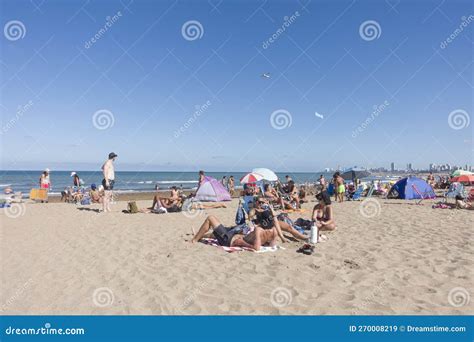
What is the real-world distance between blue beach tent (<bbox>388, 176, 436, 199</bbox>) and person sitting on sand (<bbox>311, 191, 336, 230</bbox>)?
11.4 meters

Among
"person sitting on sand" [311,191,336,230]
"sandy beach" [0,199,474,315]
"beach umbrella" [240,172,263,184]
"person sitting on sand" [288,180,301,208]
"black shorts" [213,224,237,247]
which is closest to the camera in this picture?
"sandy beach" [0,199,474,315]

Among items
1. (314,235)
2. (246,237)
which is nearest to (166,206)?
(246,237)

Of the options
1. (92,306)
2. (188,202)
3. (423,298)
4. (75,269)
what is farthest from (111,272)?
(188,202)

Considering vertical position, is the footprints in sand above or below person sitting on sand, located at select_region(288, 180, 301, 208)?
below

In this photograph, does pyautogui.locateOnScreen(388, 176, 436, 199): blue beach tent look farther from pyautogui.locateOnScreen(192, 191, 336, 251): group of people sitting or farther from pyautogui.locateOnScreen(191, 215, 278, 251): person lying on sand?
pyautogui.locateOnScreen(191, 215, 278, 251): person lying on sand

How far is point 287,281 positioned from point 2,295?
11.8 ft

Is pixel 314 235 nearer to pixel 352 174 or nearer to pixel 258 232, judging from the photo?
pixel 258 232

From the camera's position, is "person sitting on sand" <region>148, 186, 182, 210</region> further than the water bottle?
Yes

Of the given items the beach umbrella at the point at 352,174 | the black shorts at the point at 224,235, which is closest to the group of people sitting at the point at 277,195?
the black shorts at the point at 224,235

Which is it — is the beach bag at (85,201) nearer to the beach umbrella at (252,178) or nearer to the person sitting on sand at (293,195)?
the beach umbrella at (252,178)

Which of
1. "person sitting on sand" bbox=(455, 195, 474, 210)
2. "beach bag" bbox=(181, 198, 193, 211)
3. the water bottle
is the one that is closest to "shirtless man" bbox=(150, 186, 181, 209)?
"beach bag" bbox=(181, 198, 193, 211)

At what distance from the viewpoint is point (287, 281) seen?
14.1 ft

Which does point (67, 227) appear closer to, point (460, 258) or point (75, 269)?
point (75, 269)

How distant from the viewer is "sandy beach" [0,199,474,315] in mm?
3580
